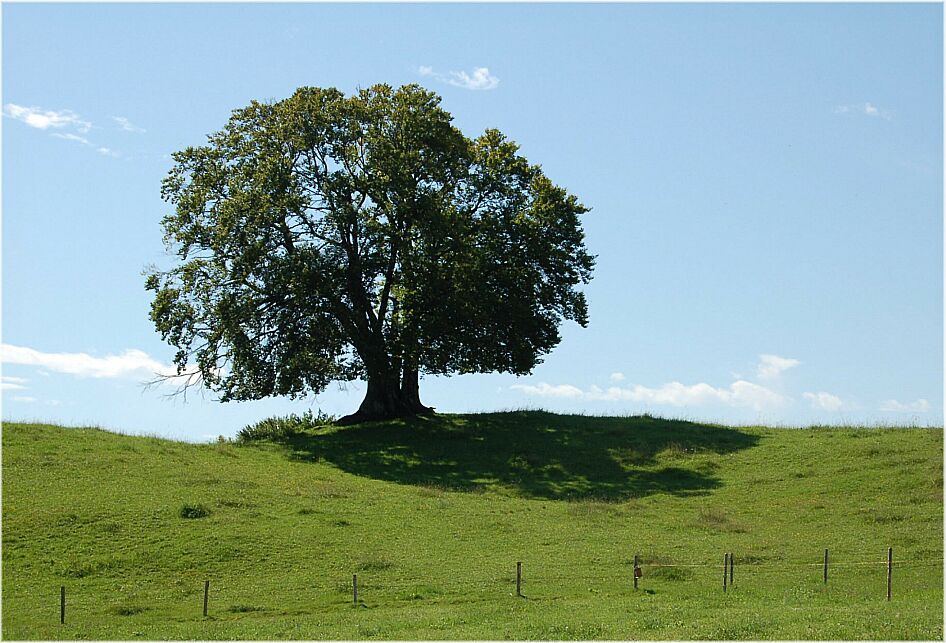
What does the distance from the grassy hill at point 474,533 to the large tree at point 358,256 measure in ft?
16.8

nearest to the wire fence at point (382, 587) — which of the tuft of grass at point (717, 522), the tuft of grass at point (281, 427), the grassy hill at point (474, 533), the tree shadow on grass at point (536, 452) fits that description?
the grassy hill at point (474, 533)

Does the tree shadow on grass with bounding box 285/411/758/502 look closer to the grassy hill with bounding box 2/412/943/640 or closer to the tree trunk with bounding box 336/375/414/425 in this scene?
the grassy hill with bounding box 2/412/943/640

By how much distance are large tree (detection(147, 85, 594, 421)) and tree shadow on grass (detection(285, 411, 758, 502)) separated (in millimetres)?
3739

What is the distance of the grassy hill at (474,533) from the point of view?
2653 cm

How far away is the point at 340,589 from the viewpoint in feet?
101

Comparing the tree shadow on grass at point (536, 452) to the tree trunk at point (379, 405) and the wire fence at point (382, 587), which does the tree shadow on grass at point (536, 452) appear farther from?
the wire fence at point (382, 587)

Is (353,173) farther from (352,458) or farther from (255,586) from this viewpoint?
(255,586)

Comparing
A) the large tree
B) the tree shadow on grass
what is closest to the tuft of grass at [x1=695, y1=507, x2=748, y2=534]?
the tree shadow on grass

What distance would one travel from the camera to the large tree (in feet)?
187

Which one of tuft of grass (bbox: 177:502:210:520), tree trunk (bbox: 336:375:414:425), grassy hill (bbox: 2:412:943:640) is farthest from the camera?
tree trunk (bbox: 336:375:414:425)

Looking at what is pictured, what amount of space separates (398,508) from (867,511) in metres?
19.9

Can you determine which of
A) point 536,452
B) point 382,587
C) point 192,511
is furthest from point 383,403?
point 382,587

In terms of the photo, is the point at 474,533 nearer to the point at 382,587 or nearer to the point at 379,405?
the point at 382,587

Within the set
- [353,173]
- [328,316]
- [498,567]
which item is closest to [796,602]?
[498,567]
